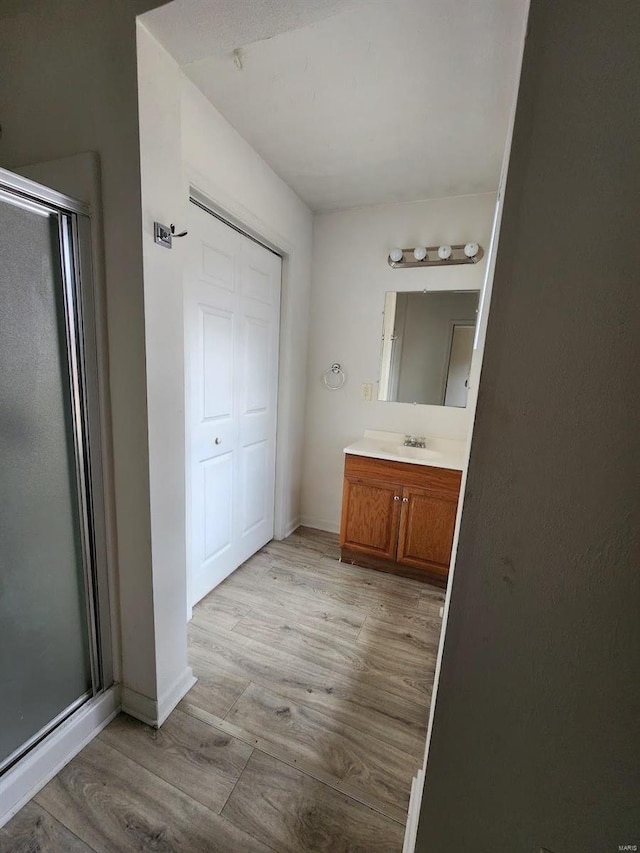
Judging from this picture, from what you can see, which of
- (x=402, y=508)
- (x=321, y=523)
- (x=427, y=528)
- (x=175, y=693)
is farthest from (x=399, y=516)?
(x=175, y=693)

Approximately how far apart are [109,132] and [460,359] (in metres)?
2.17

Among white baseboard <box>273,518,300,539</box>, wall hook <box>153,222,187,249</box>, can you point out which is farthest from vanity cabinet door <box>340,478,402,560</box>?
wall hook <box>153,222,187,249</box>

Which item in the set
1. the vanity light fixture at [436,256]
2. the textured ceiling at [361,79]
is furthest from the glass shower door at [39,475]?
the vanity light fixture at [436,256]

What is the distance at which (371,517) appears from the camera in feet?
7.54

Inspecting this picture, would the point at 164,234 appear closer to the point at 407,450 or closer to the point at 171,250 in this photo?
the point at 171,250

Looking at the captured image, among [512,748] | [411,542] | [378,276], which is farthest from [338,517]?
[512,748]

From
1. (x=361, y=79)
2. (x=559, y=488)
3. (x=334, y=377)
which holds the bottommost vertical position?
(x=559, y=488)

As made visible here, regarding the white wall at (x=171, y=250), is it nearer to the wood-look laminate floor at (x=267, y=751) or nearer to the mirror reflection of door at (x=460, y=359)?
the wood-look laminate floor at (x=267, y=751)

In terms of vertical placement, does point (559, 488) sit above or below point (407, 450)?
above

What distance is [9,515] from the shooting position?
973 mm

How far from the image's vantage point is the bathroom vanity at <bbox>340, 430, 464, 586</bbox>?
2080 mm

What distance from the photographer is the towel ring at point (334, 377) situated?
269cm

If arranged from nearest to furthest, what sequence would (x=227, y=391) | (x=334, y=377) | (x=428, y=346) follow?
(x=227, y=391), (x=428, y=346), (x=334, y=377)

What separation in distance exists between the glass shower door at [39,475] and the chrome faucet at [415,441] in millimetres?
2018
